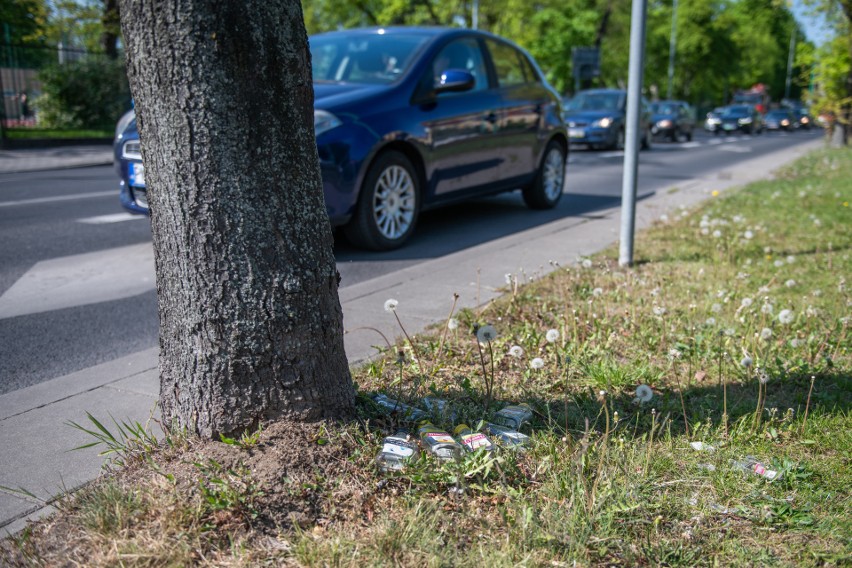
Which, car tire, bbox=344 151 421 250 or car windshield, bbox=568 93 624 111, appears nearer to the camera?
car tire, bbox=344 151 421 250

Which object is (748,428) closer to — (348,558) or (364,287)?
(348,558)

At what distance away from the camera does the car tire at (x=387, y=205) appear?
6.63 m

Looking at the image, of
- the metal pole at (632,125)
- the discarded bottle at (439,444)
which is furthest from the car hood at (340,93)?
the discarded bottle at (439,444)

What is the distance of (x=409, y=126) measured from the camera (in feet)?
22.5

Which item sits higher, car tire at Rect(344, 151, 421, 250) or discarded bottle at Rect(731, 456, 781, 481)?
car tire at Rect(344, 151, 421, 250)

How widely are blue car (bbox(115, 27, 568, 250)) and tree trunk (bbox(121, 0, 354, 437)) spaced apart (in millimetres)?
3715

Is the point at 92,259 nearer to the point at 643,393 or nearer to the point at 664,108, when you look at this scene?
the point at 643,393

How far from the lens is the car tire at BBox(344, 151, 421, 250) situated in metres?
6.63

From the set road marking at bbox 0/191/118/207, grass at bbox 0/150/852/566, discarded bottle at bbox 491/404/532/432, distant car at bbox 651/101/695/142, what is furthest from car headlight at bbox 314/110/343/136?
distant car at bbox 651/101/695/142

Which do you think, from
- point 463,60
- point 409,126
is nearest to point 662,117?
point 463,60

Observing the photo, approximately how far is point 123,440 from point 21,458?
0.34 metres

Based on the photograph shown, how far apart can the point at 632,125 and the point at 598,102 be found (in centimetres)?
1919

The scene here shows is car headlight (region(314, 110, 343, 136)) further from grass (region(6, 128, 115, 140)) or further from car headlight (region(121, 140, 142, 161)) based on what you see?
grass (region(6, 128, 115, 140))

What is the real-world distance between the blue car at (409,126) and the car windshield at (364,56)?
0.01 meters
